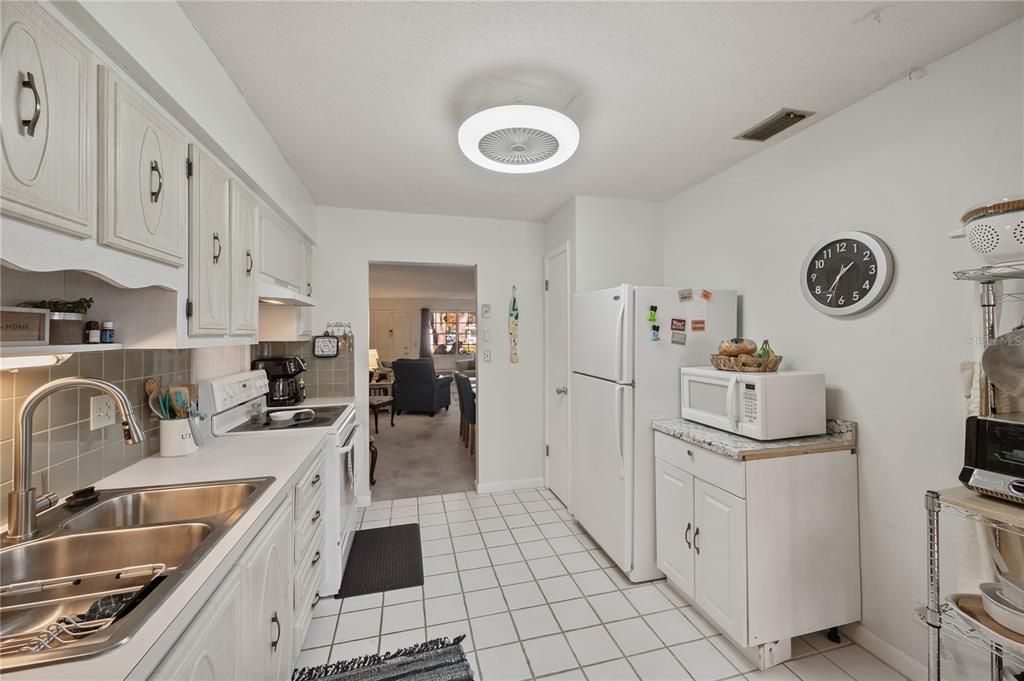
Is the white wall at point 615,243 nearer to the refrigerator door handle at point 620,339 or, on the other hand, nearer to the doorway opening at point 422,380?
the refrigerator door handle at point 620,339

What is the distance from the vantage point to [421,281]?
24.4 ft

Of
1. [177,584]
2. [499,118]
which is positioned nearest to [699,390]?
[499,118]

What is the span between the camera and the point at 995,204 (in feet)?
4.09

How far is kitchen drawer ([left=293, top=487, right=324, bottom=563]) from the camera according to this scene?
5.72 feet

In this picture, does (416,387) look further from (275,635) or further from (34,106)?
(34,106)

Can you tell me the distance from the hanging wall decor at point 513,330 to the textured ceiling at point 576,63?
1.53 m

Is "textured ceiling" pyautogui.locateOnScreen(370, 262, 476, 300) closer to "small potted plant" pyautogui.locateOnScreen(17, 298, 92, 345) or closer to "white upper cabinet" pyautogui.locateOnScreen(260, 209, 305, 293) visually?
"white upper cabinet" pyautogui.locateOnScreen(260, 209, 305, 293)

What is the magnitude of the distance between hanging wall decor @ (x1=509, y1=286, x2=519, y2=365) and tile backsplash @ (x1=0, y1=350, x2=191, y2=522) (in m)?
2.50

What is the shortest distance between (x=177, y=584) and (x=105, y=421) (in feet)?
3.18

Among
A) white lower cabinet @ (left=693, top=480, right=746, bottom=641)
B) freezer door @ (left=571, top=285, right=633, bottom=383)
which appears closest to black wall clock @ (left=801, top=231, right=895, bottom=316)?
freezer door @ (left=571, top=285, right=633, bottom=383)

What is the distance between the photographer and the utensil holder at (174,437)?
1.78m

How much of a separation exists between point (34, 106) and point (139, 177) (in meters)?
0.36

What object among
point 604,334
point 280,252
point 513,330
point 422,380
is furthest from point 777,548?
point 422,380

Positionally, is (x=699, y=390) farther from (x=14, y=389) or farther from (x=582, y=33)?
(x=14, y=389)
